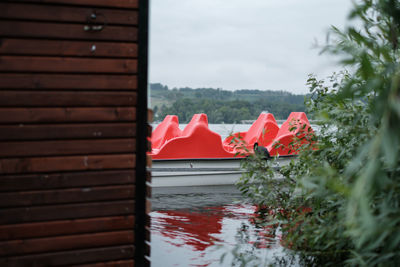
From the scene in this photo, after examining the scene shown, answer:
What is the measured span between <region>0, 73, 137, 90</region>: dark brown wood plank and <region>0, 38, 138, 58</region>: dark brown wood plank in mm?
148

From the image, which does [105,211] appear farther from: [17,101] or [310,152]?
[310,152]

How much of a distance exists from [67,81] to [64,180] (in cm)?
68

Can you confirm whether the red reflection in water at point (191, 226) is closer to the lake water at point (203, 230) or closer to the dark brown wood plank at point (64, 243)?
the lake water at point (203, 230)

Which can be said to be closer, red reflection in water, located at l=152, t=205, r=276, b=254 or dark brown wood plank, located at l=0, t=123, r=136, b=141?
dark brown wood plank, located at l=0, t=123, r=136, b=141

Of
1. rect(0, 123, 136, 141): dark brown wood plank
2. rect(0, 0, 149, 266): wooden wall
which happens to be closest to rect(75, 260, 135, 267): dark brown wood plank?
rect(0, 0, 149, 266): wooden wall

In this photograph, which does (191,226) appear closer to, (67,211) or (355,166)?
(67,211)

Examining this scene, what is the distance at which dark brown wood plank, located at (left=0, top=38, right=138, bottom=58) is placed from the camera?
300cm

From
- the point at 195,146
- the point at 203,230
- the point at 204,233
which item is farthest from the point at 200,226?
the point at 195,146

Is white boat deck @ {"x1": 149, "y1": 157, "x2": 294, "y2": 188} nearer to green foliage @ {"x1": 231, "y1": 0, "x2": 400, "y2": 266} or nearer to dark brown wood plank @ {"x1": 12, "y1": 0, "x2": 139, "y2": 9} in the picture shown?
green foliage @ {"x1": 231, "y1": 0, "x2": 400, "y2": 266}

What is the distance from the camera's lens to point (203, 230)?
6461 millimetres

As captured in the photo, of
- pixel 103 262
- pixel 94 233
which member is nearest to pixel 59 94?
pixel 94 233

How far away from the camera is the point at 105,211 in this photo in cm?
325

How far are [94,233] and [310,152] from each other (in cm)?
257

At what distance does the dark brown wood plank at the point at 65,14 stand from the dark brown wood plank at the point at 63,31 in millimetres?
39
